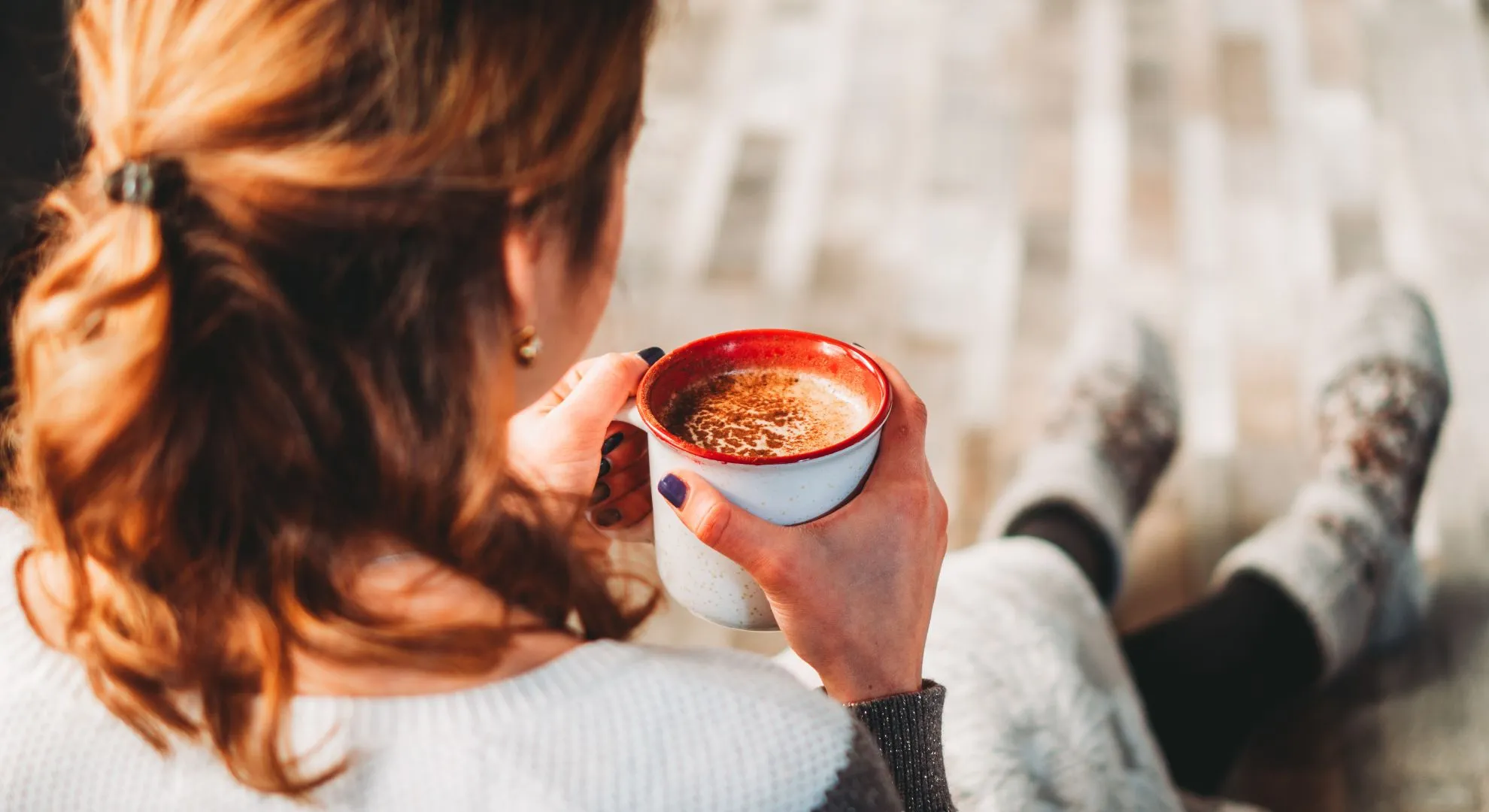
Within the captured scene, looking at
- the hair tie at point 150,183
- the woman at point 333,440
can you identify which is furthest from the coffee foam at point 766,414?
the hair tie at point 150,183

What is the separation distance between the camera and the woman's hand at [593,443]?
71cm

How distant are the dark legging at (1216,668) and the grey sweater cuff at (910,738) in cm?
57

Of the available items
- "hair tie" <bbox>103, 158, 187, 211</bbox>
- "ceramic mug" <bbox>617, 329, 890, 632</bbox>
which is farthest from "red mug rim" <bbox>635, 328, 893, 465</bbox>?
"hair tie" <bbox>103, 158, 187, 211</bbox>

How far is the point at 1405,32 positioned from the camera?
7.30ft

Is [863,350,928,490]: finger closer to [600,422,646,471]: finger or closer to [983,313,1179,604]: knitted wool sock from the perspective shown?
[600,422,646,471]: finger

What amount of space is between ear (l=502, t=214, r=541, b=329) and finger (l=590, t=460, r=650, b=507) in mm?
233

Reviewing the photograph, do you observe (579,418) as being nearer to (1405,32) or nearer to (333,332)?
(333,332)

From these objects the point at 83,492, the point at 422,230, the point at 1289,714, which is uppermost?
the point at 422,230

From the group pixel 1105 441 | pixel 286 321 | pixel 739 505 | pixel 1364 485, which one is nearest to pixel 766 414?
pixel 739 505

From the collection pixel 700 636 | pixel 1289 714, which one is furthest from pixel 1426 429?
pixel 700 636

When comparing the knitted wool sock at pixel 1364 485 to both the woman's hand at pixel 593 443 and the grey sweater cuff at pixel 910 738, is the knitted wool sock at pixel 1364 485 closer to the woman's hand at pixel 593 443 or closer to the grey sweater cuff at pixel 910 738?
the grey sweater cuff at pixel 910 738

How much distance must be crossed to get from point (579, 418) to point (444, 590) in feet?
0.54

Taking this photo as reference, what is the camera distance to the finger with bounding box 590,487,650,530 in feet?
2.60

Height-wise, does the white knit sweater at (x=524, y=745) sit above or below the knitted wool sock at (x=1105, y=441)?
above
